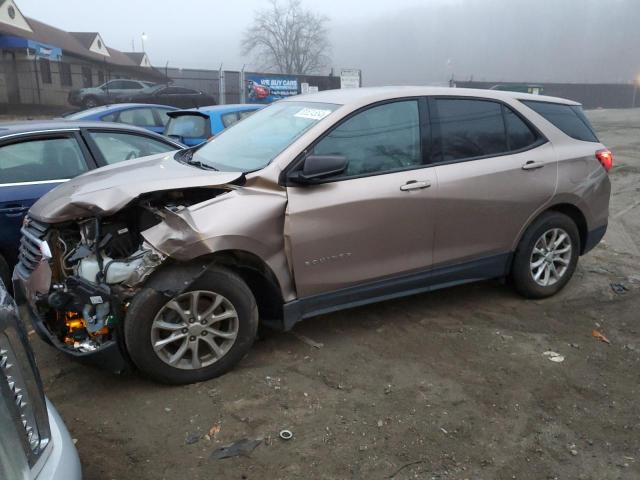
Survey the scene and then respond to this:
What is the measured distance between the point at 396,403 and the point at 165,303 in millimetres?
1465

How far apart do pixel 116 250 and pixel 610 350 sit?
3.46 m

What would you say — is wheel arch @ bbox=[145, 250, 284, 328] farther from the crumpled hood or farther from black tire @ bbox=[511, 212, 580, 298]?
black tire @ bbox=[511, 212, 580, 298]

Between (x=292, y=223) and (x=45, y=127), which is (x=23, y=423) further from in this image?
(x=45, y=127)

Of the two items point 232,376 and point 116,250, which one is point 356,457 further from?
point 116,250

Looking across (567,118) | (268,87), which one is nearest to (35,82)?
(268,87)

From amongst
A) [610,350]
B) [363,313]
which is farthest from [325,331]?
[610,350]

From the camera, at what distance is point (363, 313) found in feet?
14.5

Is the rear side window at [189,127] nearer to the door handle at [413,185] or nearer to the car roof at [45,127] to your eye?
the car roof at [45,127]

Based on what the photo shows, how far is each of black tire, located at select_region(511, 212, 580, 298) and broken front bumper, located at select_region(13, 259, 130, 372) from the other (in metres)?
3.11

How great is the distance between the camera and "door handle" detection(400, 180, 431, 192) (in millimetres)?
3770

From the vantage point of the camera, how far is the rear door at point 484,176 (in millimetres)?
4008

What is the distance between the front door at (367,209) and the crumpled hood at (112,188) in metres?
0.58

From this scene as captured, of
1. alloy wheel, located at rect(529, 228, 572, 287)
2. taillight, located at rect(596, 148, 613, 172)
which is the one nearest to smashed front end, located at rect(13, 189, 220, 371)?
alloy wheel, located at rect(529, 228, 572, 287)

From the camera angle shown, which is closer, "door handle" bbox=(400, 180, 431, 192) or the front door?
the front door
